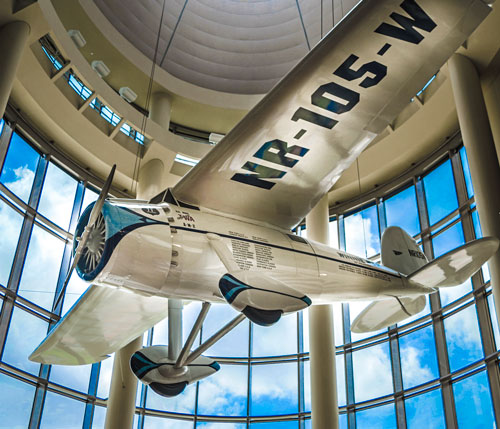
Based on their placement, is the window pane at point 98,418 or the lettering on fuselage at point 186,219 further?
the window pane at point 98,418

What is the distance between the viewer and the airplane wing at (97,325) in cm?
923

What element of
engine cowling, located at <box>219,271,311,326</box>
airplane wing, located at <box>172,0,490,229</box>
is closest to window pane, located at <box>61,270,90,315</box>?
airplane wing, located at <box>172,0,490,229</box>

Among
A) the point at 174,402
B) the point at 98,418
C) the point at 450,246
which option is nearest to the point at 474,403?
the point at 450,246

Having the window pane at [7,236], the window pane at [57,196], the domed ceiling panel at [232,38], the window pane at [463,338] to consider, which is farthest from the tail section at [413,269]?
the domed ceiling panel at [232,38]

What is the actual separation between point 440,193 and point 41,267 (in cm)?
1177

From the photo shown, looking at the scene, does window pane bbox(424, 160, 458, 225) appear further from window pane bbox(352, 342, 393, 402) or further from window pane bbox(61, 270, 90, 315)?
window pane bbox(61, 270, 90, 315)

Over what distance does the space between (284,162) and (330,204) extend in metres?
12.2

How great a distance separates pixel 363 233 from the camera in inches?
722

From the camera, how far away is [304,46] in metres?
19.1

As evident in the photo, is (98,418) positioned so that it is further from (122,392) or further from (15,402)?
(15,402)

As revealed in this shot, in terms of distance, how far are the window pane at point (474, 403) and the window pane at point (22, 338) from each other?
35.2 feet

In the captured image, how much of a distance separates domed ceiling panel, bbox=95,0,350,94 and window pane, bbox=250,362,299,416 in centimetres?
953

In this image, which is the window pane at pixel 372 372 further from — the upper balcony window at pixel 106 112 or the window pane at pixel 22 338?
the upper balcony window at pixel 106 112

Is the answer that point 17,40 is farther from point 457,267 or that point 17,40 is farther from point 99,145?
point 457,267
